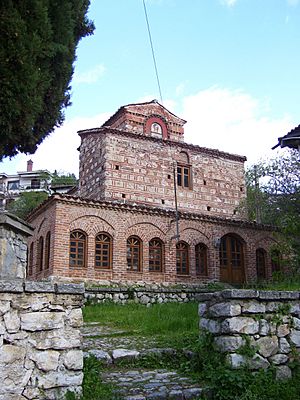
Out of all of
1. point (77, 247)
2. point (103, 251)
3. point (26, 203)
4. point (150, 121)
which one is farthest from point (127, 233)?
point (26, 203)

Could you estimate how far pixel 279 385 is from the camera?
471cm

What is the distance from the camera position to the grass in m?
6.67

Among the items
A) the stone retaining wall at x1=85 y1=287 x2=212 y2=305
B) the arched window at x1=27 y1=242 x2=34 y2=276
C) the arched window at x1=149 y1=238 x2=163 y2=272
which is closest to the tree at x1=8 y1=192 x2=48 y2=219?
the arched window at x1=27 y1=242 x2=34 y2=276

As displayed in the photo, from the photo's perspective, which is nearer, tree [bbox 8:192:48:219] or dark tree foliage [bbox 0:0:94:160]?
dark tree foliage [bbox 0:0:94:160]

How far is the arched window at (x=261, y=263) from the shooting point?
19844mm

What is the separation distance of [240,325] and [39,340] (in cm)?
238

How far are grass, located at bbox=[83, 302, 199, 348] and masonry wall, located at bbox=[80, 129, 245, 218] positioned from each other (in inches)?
398

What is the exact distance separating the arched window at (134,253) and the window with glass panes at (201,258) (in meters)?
2.96

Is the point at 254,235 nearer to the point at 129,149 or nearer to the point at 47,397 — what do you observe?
the point at 129,149

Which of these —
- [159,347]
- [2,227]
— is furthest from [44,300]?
[2,227]

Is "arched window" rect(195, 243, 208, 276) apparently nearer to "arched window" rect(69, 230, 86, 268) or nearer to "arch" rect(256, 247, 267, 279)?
"arch" rect(256, 247, 267, 279)

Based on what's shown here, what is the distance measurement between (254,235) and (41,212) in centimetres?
1023

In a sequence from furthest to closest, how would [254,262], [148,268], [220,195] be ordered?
1. [220,195]
2. [254,262]
3. [148,268]

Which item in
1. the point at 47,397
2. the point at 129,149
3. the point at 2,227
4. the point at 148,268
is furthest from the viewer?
the point at 129,149
